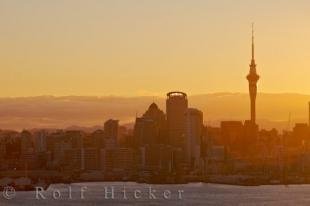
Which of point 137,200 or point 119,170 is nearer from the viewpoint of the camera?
point 137,200

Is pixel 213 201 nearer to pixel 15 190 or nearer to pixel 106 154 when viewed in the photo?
pixel 15 190

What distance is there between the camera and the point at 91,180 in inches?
6486

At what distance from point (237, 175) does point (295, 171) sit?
40.1ft

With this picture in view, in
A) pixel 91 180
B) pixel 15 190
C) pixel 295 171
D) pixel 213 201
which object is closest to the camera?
pixel 213 201

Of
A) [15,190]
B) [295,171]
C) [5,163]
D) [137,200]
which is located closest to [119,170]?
[5,163]

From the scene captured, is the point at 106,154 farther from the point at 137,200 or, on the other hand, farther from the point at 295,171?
the point at 137,200

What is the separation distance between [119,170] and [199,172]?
15969mm

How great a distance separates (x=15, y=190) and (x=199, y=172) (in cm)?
5846

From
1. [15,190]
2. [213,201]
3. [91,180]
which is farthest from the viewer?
[91,180]

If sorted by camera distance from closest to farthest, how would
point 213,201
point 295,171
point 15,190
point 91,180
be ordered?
point 213,201 < point 15,190 < point 91,180 < point 295,171

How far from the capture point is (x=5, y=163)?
17988 cm

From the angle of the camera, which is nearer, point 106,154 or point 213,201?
point 213,201

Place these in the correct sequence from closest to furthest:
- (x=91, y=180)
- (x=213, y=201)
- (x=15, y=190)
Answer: (x=213, y=201), (x=15, y=190), (x=91, y=180)

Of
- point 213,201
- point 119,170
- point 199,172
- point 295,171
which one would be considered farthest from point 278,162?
point 213,201
